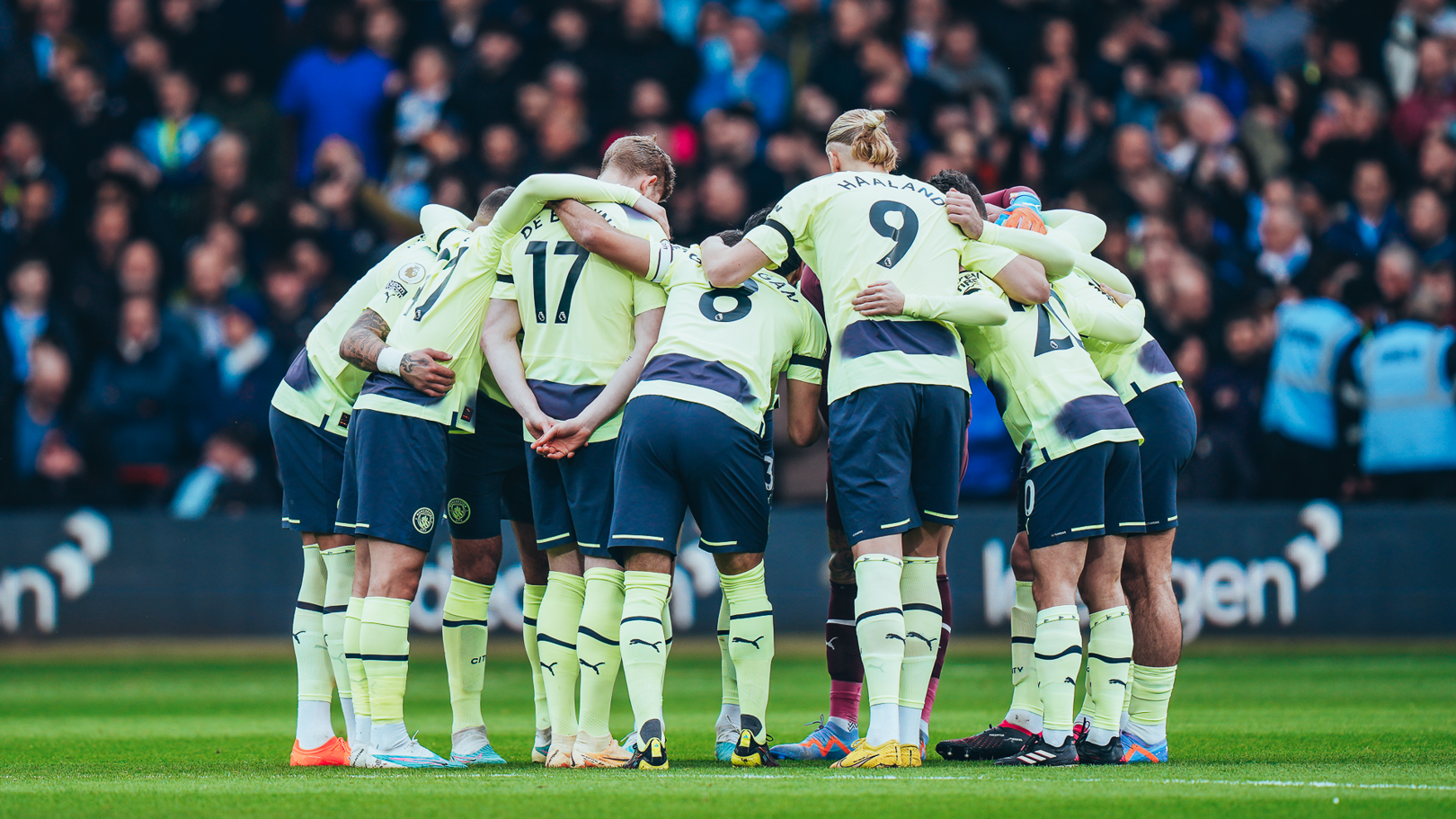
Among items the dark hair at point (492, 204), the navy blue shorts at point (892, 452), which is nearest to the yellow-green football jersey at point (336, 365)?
the dark hair at point (492, 204)

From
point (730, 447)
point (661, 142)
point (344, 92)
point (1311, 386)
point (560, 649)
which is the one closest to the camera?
point (730, 447)

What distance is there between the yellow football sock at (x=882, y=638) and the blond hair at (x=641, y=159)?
207 cm

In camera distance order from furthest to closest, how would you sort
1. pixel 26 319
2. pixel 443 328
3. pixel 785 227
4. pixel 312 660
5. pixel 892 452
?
1. pixel 26 319
2. pixel 312 660
3. pixel 443 328
4. pixel 785 227
5. pixel 892 452

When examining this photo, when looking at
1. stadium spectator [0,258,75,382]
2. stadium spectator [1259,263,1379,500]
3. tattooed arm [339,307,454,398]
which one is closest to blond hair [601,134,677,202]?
tattooed arm [339,307,454,398]

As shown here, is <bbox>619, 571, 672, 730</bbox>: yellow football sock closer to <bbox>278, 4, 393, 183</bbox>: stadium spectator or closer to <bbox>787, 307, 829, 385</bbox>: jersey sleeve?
<bbox>787, 307, 829, 385</bbox>: jersey sleeve

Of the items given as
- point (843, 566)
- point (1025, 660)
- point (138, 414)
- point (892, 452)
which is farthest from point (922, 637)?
point (138, 414)

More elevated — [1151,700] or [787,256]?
[787,256]

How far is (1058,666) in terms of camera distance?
6.41 metres

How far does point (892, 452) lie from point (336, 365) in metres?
2.70

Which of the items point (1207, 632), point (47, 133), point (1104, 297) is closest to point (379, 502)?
point (1104, 297)

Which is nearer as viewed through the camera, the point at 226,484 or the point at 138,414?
the point at 226,484

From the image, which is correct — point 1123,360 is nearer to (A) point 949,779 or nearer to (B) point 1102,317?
(B) point 1102,317

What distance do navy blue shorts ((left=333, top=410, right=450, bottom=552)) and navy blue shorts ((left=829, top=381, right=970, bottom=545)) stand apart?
1759 mm

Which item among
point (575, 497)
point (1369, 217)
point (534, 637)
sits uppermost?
point (1369, 217)
